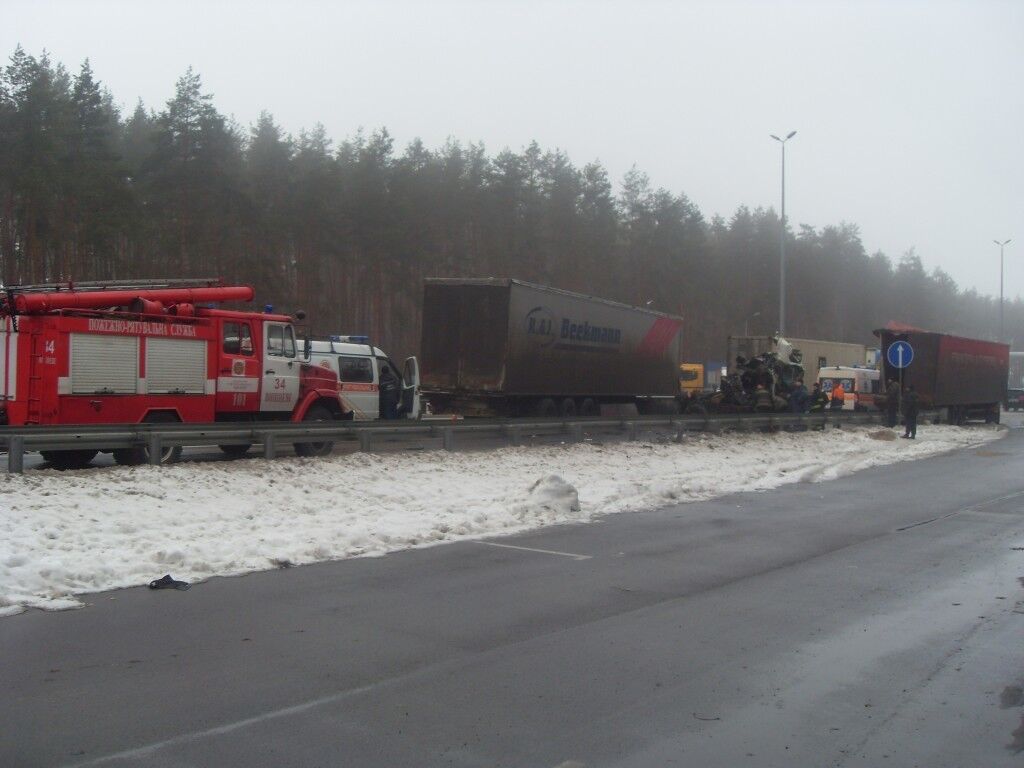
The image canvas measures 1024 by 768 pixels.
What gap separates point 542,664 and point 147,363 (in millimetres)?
12681

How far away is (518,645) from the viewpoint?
23.5 ft

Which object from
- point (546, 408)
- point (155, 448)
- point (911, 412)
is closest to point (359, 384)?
point (546, 408)

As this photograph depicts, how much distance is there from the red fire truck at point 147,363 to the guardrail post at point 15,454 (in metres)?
3.01

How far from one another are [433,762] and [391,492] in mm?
9331

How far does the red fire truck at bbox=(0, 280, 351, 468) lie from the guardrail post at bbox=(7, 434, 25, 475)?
3.01 metres

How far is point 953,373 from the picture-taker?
4084cm

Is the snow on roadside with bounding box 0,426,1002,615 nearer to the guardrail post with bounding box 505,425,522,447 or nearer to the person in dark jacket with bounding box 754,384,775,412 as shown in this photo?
the guardrail post with bounding box 505,425,522,447

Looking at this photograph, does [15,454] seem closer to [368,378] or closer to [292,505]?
[292,505]

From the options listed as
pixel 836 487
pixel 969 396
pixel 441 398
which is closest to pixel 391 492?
pixel 836 487

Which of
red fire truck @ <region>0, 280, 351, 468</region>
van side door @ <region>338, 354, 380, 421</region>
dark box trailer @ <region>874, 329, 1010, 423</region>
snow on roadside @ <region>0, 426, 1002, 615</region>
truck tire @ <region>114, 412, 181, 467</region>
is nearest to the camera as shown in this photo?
snow on roadside @ <region>0, 426, 1002, 615</region>

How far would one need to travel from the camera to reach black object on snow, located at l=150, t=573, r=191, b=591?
8.80 m

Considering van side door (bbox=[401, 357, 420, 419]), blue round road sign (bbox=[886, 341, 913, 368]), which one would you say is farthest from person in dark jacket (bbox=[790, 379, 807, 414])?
van side door (bbox=[401, 357, 420, 419])

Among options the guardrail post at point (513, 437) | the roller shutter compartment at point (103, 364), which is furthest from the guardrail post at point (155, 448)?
the guardrail post at point (513, 437)

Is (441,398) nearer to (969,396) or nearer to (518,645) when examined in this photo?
(518,645)
